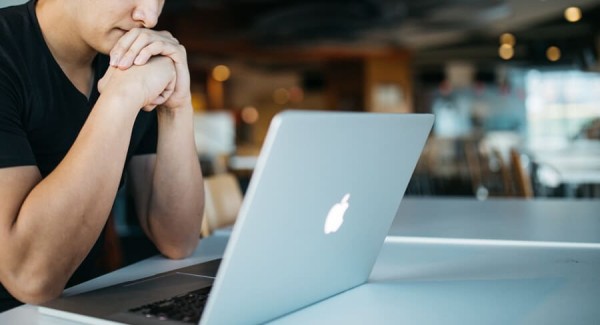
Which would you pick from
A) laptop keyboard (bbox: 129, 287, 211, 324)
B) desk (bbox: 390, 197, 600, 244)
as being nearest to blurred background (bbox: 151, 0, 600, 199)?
desk (bbox: 390, 197, 600, 244)

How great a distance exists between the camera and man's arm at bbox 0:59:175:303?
890 mm

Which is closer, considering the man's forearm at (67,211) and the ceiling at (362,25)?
the man's forearm at (67,211)

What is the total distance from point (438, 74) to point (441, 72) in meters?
0.10

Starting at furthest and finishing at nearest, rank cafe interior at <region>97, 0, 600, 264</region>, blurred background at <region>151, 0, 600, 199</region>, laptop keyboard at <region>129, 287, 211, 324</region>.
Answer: blurred background at <region>151, 0, 600, 199</region>, cafe interior at <region>97, 0, 600, 264</region>, laptop keyboard at <region>129, 287, 211, 324</region>

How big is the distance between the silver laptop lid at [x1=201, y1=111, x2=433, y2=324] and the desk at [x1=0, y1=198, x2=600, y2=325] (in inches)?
2.4

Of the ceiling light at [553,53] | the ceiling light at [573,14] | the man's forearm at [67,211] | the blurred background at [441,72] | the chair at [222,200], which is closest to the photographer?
the man's forearm at [67,211]

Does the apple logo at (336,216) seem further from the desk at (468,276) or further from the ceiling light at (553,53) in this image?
the ceiling light at (553,53)

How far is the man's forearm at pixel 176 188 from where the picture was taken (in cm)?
125

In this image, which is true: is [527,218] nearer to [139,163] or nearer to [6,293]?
[139,163]

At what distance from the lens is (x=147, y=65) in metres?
1.07

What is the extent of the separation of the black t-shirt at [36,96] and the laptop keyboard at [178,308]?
41 cm

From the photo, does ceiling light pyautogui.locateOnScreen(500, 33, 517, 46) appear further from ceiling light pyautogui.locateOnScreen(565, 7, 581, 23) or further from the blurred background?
ceiling light pyautogui.locateOnScreen(565, 7, 581, 23)

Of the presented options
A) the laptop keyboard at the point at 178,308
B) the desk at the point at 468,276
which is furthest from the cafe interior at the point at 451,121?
the laptop keyboard at the point at 178,308

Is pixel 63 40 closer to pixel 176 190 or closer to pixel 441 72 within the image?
pixel 176 190
